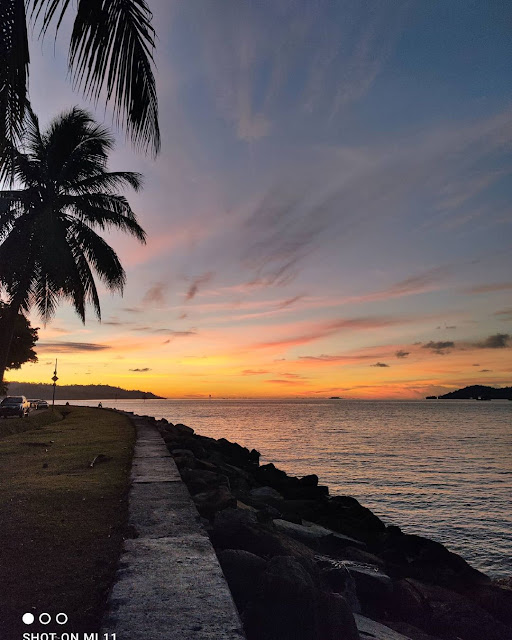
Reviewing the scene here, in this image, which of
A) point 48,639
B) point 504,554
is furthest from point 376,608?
point 504,554

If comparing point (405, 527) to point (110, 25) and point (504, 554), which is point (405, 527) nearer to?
point (504, 554)

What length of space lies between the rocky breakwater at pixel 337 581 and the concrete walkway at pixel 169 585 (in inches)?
13.1

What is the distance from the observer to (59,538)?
486 cm

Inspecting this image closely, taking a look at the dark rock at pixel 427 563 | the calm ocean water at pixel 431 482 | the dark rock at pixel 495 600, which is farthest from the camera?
the calm ocean water at pixel 431 482

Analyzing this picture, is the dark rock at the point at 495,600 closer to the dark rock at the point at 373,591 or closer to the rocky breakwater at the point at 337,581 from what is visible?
the rocky breakwater at the point at 337,581

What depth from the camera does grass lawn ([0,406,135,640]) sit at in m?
3.34

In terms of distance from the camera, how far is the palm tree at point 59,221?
14.2 meters

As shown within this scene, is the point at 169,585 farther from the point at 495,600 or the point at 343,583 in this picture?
the point at 495,600

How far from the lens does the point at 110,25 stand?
14.6 ft

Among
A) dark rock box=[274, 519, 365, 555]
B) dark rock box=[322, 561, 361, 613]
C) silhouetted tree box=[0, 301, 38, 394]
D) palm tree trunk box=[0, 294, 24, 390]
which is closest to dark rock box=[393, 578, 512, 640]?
dark rock box=[322, 561, 361, 613]

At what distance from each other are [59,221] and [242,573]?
1339 centimetres

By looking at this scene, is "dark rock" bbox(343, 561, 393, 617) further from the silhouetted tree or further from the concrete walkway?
the silhouetted tree

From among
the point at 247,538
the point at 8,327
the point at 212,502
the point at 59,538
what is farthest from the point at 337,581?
the point at 8,327

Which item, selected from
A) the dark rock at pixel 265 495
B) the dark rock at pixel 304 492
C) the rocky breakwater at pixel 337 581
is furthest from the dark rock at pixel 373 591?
the dark rock at pixel 304 492
